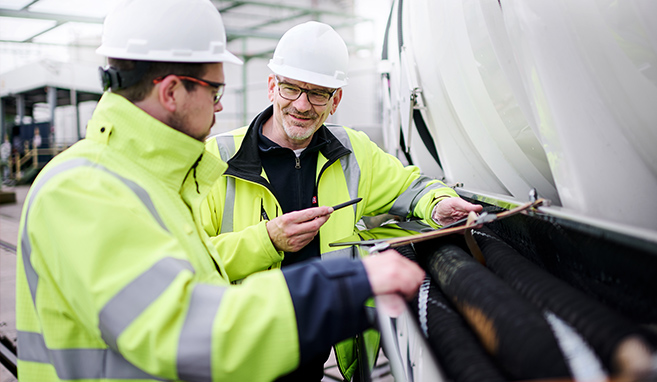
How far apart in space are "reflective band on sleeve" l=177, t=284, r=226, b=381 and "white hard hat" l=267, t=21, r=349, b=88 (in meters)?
1.19

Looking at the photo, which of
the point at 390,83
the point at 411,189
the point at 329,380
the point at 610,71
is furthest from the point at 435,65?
the point at 329,380

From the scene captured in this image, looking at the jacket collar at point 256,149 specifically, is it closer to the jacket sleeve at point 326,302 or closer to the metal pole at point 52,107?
the jacket sleeve at point 326,302

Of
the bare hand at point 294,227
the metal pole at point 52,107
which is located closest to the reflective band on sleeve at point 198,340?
the bare hand at point 294,227

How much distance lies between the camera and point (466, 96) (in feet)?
5.33

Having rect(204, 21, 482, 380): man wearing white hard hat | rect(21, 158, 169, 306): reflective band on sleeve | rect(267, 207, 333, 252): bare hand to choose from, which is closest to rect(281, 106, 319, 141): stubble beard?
rect(204, 21, 482, 380): man wearing white hard hat

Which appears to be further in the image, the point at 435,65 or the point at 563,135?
the point at 435,65

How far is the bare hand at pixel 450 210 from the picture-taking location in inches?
60.3

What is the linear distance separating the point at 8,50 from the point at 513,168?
15762 mm

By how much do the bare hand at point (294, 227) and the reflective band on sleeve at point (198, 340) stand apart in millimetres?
672

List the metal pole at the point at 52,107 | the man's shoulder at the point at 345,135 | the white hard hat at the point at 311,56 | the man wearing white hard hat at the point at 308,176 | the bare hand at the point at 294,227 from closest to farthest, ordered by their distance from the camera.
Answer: the bare hand at the point at 294,227 → the man wearing white hard hat at the point at 308,176 → the white hard hat at the point at 311,56 → the man's shoulder at the point at 345,135 → the metal pole at the point at 52,107

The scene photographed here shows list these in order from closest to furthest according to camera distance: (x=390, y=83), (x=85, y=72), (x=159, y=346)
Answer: (x=159, y=346), (x=390, y=83), (x=85, y=72)

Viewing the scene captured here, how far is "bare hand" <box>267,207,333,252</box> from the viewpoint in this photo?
1451mm

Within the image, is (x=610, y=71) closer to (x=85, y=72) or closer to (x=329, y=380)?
(x=329, y=380)

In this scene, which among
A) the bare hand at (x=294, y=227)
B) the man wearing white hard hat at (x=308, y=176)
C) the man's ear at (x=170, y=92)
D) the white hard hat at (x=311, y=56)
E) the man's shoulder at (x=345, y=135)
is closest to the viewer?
the man's ear at (x=170, y=92)
